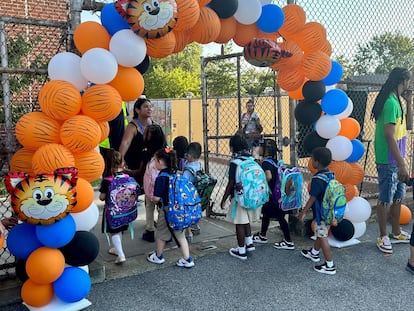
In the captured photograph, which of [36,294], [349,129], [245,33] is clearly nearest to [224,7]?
[245,33]

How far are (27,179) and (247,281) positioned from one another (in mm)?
2217

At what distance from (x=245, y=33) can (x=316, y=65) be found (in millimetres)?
892

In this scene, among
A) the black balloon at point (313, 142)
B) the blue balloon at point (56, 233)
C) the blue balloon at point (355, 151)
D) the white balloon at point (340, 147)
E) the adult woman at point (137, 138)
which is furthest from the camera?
the black balloon at point (313, 142)

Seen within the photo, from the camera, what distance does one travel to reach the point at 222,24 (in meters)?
4.42

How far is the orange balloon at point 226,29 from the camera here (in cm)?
443

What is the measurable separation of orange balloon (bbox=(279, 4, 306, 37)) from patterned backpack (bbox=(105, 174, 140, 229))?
2447 millimetres

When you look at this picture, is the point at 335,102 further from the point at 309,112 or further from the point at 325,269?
the point at 325,269

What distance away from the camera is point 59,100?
10.8 feet

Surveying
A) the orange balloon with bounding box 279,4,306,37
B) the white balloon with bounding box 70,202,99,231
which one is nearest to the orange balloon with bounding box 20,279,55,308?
the white balloon with bounding box 70,202,99,231

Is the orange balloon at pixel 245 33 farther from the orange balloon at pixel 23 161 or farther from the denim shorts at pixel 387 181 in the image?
the orange balloon at pixel 23 161

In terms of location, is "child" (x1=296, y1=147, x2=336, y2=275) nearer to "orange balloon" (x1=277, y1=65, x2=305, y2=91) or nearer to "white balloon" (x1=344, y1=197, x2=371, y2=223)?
"white balloon" (x1=344, y1=197, x2=371, y2=223)

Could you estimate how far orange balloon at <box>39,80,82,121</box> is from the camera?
329 cm

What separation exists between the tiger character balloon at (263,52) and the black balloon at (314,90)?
551mm

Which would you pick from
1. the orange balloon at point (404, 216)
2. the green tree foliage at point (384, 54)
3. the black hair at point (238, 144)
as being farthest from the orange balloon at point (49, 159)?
the green tree foliage at point (384, 54)
